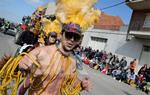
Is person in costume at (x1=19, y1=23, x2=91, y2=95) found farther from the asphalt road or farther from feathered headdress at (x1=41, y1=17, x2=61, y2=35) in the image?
the asphalt road

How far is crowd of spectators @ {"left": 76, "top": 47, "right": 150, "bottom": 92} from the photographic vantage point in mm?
17922

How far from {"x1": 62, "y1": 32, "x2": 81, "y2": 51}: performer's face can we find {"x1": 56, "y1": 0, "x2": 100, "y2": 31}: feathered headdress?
0.15 metres

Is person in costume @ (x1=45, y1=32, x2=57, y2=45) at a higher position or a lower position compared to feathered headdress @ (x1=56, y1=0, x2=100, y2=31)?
lower

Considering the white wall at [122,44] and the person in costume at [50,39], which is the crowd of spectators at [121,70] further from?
the person in costume at [50,39]

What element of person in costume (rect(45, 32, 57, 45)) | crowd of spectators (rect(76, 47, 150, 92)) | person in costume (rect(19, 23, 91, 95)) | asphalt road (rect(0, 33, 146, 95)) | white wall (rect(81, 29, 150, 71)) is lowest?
white wall (rect(81, 29, 150, 71))

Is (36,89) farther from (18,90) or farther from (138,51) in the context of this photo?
(138,51)

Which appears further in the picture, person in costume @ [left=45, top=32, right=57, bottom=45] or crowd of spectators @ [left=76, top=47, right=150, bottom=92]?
crowd of spectators @ [left=76, top=47, right=150, bottom=92]

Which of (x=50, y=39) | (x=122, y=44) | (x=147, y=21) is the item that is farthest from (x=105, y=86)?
(x=122, y=44)

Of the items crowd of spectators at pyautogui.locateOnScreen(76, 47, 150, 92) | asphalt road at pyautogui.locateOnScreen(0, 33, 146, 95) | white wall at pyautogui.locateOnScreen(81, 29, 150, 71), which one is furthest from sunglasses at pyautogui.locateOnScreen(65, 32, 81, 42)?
white wall at pyautogui.locateOnScreen(81, 29, 150, 71)

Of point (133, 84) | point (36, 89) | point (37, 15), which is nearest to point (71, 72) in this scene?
point (36, 89)

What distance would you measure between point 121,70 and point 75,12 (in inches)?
700

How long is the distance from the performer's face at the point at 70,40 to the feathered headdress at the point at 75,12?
151 millimetres

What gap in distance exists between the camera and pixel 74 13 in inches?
139

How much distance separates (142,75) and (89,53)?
30.2ft
